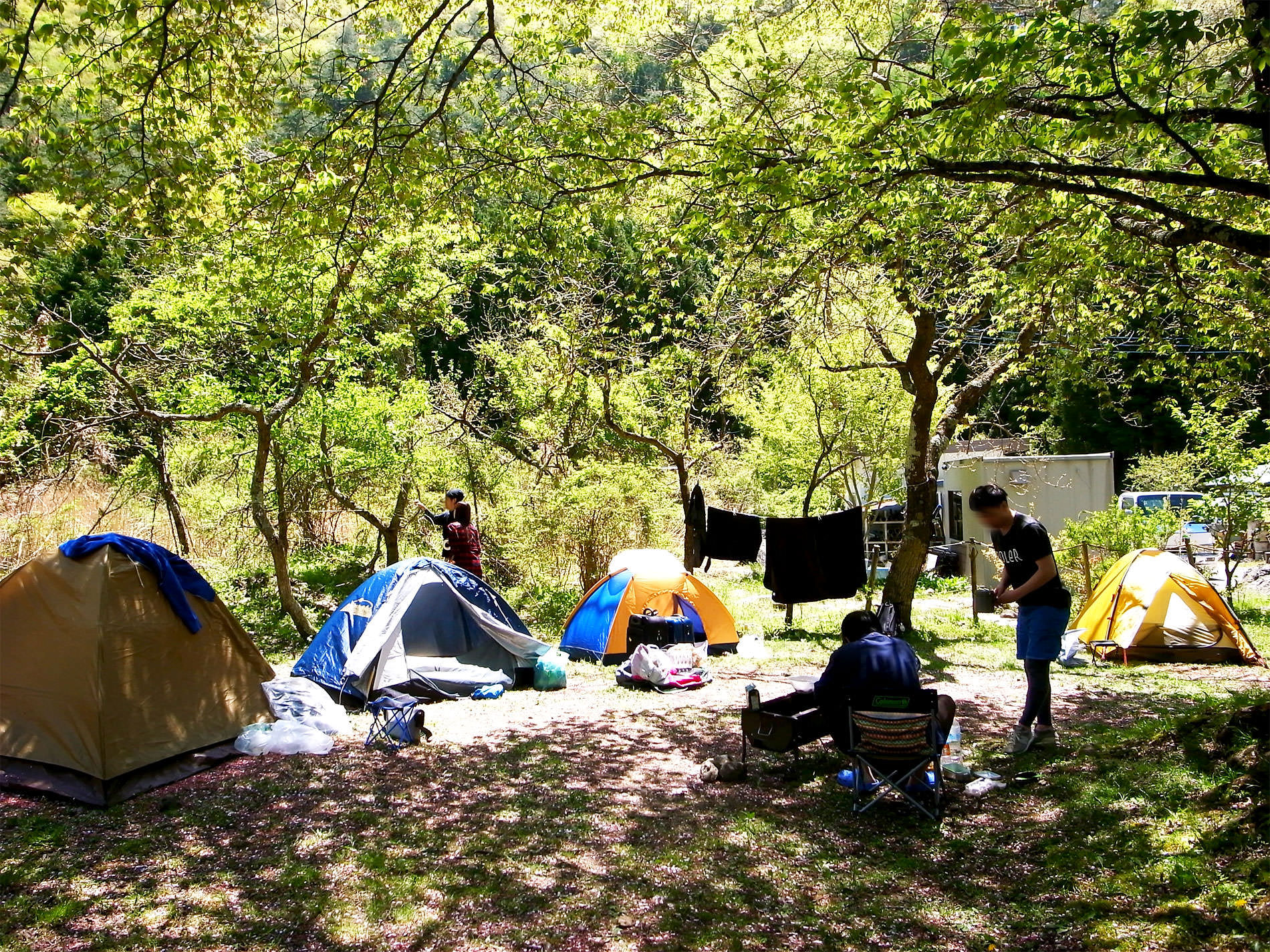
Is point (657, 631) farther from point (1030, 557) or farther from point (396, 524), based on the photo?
point (396, 524)

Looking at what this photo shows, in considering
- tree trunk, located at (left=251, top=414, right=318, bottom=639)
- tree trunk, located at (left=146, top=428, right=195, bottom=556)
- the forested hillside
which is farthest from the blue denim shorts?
tree trunk, located at (left=146, top=428, right=195, bottom=556)

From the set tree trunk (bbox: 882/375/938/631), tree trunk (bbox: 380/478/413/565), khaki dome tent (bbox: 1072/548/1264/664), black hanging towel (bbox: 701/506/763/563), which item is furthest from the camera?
tree trunk (bbox: 380/478/413/565)

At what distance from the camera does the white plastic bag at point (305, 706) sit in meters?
6.52

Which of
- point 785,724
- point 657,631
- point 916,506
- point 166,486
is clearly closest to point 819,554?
point 916,506

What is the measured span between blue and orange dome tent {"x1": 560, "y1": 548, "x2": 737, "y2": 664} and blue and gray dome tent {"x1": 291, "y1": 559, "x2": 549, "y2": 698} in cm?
101

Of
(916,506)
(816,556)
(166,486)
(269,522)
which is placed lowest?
(816,556)

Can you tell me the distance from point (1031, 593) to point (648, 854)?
2579 mm

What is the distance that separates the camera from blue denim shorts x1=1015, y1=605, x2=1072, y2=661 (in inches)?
205

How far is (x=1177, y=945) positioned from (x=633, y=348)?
34.6 feet

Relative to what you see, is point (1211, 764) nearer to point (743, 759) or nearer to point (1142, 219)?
point (743, 759)

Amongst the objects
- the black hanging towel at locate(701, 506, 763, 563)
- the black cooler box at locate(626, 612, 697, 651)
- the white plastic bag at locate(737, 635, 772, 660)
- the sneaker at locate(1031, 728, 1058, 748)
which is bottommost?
the white plastic bag at locate(737, 635, 772, 660)

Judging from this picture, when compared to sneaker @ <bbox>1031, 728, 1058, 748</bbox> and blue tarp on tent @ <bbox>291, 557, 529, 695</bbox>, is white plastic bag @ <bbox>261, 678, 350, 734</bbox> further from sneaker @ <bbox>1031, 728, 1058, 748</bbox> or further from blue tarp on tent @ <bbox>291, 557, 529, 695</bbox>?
sneaker @ <bbox>1031, 728, 1058, 748</bbox>

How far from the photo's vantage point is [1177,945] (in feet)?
10.3

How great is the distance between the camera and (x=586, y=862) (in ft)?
14.0
